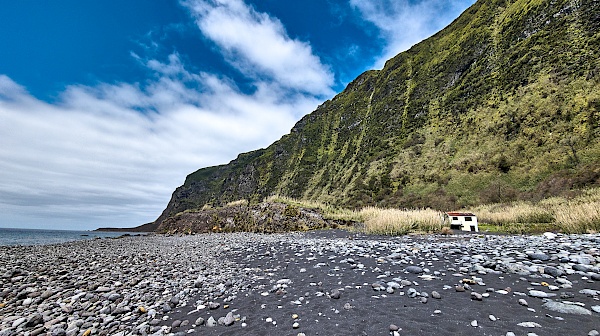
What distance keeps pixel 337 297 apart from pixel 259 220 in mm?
18742

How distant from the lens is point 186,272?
7.34 meters

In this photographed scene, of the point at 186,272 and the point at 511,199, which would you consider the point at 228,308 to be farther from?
the point at 511,199

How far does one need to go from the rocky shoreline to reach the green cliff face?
90.7 ft

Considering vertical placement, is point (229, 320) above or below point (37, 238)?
below

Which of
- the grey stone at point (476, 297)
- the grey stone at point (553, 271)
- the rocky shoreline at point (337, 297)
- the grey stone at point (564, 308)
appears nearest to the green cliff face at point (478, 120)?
the grey stone at point (553, 271)

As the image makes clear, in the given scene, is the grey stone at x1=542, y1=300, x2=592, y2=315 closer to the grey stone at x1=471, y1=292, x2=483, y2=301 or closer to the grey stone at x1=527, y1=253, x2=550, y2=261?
the grey stone at x1=471, y1=292, x2=483, y2=301

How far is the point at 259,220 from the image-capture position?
22.7m

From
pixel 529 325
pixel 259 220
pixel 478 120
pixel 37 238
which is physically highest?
pixel 478 120

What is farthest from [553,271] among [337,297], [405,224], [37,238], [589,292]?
[37,238]

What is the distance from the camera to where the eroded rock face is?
21.3 metres

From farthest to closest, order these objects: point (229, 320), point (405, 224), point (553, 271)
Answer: point (405, 224), point (553, 271), point (229, 320)

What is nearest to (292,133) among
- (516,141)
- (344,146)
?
(344,146)

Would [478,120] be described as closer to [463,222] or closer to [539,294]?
[463,222]

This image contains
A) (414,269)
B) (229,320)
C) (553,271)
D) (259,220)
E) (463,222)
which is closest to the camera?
(229,320)
